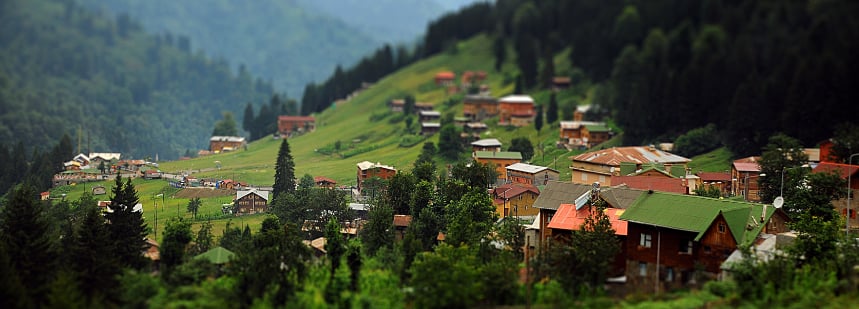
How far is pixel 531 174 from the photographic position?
235 ft

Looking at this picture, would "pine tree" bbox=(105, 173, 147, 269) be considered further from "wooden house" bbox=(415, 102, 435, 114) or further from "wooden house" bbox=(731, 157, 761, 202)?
"wooden house" bbox=(415, 102, 435, 114)

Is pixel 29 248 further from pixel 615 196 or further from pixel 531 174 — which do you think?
pixel 531 174

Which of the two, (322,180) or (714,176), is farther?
(322,180)

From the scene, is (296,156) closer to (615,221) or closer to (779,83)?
(779,83)

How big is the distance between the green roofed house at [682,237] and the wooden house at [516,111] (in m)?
57.7

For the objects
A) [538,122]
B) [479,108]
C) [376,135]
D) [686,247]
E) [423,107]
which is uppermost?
[423,107]

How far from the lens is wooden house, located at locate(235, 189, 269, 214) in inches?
2643

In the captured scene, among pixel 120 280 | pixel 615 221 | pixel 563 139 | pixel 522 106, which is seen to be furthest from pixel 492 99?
pixel 120 280

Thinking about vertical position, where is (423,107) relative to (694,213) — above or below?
above

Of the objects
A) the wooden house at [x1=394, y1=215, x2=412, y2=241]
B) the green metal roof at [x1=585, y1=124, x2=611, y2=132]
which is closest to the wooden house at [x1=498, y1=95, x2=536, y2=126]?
the green metal roof at [x1=585, y1=124, x2=611, y2=132]

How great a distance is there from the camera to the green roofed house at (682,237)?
41531mm

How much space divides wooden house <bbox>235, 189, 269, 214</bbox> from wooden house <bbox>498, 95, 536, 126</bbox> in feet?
128

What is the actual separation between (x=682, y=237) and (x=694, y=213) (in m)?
1.14

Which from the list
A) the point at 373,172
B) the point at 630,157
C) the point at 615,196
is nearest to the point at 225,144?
the point at 373,172
